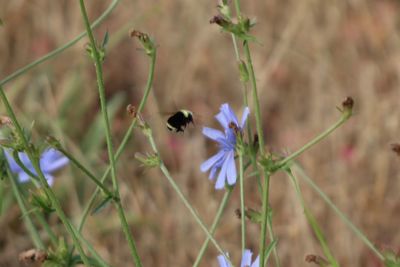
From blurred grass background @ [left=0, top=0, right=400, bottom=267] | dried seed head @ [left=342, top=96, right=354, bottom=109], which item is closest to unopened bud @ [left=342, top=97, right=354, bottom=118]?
dried seed head @ [left=342, top=96, right=354, bottom=109]

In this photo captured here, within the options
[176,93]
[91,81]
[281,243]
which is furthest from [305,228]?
[91,81]

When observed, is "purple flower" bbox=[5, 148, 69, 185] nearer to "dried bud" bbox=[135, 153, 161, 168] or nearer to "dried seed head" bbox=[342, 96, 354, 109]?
"dried bud" bbox=[135, 153, 161, 168]

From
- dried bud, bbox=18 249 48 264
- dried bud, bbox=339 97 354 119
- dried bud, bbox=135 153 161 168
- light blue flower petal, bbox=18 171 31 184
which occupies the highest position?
light blue flower petal, bbox=18 171 31 184

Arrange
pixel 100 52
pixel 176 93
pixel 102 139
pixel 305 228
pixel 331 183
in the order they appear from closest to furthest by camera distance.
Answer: pixel 100 52, pixel 305 228, pixel 331 183, pixel 102 139, pixel 176 93

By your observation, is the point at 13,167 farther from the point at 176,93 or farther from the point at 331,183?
the point at 176,93

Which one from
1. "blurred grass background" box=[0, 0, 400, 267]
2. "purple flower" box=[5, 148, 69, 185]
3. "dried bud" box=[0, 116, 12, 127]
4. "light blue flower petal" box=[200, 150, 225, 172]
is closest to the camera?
"dried bud" box=[0, 116, 12, 127]

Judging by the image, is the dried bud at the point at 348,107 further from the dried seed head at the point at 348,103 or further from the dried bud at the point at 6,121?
the dried bud at the point at 6,121

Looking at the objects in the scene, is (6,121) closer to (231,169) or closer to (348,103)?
(231,169)

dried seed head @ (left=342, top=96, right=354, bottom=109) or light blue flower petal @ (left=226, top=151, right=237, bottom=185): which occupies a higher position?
light blue flower petal @ (left=226, top=151, right=237, bottom=185)
